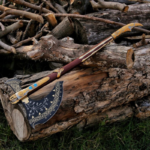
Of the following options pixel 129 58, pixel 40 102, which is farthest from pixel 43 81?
pixel 129 58

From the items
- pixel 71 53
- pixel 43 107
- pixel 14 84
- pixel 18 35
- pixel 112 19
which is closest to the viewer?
pixel 43 107

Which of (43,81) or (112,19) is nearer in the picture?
(43,81)

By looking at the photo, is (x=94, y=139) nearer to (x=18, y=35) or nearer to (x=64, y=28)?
(x=64, y=28)

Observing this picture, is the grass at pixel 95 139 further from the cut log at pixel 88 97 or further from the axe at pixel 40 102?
the axe at pixel 40 102

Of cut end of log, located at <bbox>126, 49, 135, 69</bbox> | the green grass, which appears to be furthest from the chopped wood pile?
the green grass

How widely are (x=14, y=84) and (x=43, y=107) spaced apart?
0.46m

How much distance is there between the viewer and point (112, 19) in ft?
8.94

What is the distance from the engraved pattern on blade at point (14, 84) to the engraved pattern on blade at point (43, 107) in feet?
0.81

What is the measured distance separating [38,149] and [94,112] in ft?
2.35

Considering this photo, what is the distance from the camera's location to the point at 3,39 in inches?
116

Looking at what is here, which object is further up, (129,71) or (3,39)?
(3,39)

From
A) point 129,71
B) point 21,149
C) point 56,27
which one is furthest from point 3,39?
point 129,71

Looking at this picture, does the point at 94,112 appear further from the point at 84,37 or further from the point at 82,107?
the point at 84,37

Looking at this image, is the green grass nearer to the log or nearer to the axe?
the axe
